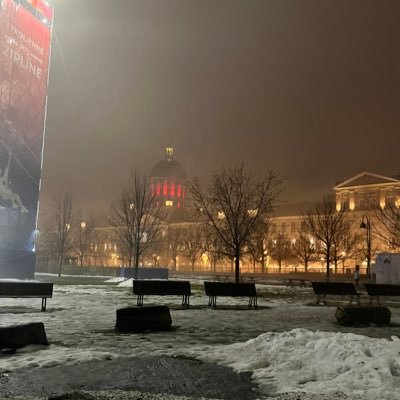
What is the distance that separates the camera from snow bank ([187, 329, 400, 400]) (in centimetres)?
681

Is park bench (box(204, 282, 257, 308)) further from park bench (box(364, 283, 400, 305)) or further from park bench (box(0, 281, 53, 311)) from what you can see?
park bench (box(0, 281, 53, 311))

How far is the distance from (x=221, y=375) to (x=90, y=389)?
198 cm

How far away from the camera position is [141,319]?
1205cm

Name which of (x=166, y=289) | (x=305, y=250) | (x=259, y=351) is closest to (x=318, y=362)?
(x=259, y=351)

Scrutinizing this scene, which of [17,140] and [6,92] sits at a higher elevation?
[6,92]

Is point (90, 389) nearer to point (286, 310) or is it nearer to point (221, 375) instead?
point (221, 375)

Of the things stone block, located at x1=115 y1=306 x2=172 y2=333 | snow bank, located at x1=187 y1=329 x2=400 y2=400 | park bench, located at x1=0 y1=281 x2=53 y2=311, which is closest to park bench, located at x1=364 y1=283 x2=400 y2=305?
stone block, located at x1=115 y1=306 x2=172 y2=333

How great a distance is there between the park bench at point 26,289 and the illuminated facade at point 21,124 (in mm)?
20857

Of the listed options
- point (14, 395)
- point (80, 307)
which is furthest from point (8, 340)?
point (80, 307)

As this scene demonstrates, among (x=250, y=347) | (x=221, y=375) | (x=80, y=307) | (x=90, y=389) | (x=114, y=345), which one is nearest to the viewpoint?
(x=90, y=389)

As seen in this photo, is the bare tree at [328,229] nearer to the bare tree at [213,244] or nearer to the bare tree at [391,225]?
the bare tree at [391,225]

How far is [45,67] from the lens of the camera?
4034 centimetres

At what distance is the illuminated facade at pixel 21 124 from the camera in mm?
35781

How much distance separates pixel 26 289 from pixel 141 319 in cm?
622
